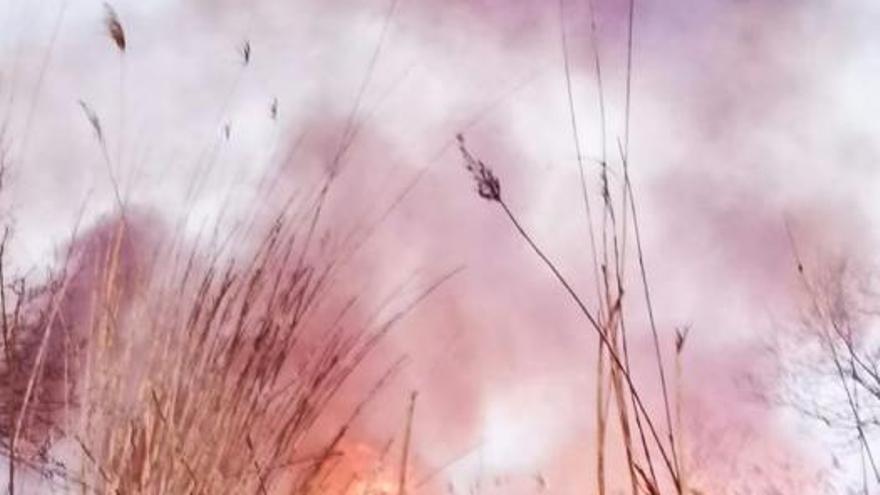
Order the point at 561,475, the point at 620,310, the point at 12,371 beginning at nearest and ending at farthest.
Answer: the point at 620,310 < the point at 12,371 < the point at 561,475

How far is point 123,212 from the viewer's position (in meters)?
1.68

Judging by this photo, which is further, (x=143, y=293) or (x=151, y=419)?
(x=143, y=293)

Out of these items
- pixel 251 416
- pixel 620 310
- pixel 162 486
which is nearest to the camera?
pixel 620 310

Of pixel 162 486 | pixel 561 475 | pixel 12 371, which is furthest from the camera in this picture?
pixel 561 475

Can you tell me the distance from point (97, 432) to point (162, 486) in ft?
0.48

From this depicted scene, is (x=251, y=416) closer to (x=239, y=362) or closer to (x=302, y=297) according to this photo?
(x=239, y=362)

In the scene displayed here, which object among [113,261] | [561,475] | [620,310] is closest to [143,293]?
[113,261]

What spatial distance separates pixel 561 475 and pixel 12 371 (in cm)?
1516

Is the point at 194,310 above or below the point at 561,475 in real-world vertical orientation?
below

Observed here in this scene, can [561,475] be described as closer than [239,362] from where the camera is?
No

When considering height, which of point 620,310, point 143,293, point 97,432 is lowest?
point 620,310

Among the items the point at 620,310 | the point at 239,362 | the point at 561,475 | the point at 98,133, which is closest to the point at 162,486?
the point at 239,362

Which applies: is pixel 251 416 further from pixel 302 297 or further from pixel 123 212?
pixel 123 212

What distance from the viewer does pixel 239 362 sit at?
1.63 meters
